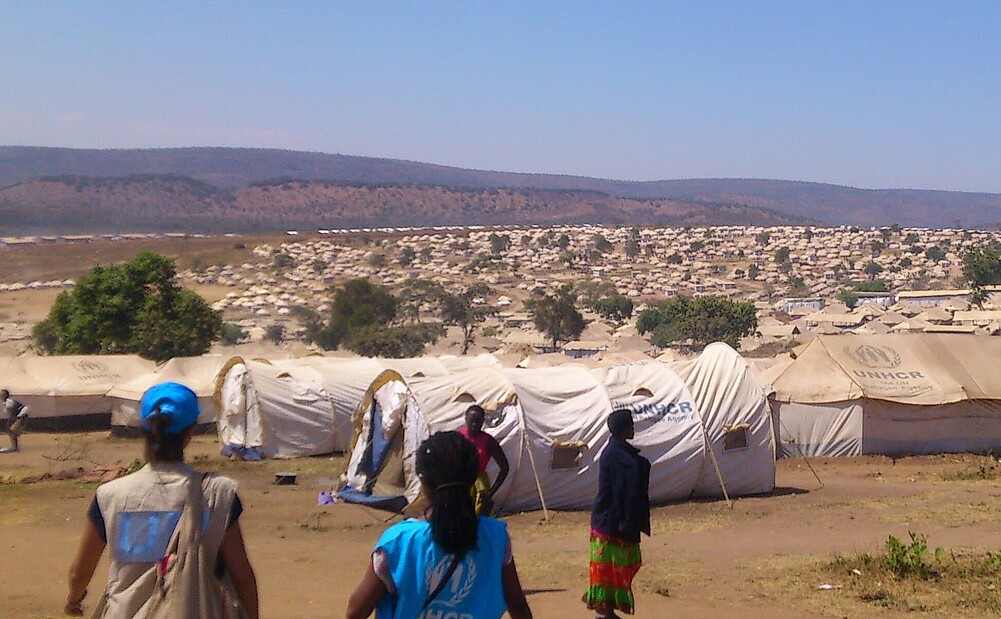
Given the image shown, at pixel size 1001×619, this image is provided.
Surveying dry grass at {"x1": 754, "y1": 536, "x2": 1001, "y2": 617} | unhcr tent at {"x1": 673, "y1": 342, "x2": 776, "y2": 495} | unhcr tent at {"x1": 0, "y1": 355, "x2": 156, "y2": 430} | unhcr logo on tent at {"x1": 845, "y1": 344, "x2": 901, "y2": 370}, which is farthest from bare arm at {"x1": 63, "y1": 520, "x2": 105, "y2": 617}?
unhcr tent at {"x1": 0, "y1": 355, "x2": 156, "y2": 430}

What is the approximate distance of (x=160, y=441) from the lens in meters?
3.94

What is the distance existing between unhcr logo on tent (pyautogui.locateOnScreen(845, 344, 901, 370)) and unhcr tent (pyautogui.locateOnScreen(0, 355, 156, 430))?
15863 millimetres

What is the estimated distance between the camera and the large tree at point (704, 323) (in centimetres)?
5438

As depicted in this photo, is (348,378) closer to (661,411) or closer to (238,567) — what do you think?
(661,411)

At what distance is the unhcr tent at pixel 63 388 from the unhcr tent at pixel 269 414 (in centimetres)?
572

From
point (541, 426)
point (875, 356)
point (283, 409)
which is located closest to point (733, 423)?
point (541, 426)

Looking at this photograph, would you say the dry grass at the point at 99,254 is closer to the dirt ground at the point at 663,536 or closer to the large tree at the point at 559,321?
the large tree at the point at 559,321

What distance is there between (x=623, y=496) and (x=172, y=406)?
377 cm

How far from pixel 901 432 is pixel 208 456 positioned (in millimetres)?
12889

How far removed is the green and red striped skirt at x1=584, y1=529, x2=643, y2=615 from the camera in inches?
280

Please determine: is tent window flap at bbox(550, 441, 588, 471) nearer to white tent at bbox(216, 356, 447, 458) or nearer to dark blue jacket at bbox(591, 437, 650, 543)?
dark blue jacket at bbox(591, 437, 650, 543)

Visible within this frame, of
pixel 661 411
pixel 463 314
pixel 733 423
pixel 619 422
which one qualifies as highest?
pixel 619 422

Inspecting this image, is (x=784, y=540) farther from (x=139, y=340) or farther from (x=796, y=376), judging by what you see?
(x=139, y=340)

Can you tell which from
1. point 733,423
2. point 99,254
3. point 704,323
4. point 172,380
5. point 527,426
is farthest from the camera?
point 99,254
